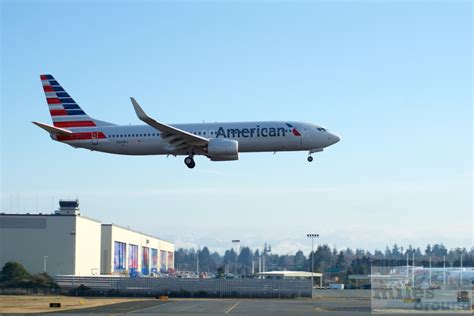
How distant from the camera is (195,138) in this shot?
226 feet

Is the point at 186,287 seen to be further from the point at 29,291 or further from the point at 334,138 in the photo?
the point at 334,138

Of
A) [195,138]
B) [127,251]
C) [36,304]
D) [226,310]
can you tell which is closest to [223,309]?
[226,310]

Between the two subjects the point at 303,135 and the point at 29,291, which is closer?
the point at 303,135

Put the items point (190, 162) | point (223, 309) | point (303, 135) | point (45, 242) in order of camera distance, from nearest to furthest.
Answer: point (223, 309)
point (303, 135)
point (190, 162)
point (45, 242)

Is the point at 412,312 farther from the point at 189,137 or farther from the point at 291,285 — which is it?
the point at 291,285

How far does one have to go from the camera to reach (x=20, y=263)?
12256 cm

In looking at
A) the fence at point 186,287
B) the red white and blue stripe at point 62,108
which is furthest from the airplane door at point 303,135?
the fence at point 186,287

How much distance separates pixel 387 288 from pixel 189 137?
21.2m

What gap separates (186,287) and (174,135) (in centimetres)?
4353

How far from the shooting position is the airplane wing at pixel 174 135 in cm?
6588

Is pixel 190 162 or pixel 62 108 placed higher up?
pixel 62 108

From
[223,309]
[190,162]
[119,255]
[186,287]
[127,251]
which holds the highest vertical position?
[190,162]

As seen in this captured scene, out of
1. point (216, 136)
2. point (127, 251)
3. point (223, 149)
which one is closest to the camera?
point (223, 149)

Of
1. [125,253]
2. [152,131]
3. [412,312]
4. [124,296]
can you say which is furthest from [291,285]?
[125,253]
